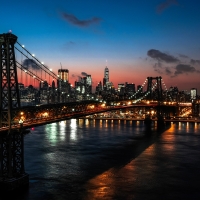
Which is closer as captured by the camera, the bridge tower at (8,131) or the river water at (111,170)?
the bridge tower at (8,131)

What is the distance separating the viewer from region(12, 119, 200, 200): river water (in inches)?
930

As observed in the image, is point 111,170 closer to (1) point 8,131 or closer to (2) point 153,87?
(1) point 8,131

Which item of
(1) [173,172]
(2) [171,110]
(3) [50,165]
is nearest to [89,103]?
(3) [50,165]

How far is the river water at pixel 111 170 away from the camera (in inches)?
930

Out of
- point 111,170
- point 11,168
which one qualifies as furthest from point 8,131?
point 111,170

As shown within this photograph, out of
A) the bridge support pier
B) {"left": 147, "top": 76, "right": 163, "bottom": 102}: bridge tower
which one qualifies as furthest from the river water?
{"left": 147, "top": 76, "right": 163, "bottom": 102}: bridge tower

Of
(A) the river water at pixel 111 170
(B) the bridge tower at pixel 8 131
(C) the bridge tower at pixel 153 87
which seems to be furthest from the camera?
(C) the bridge tower at pixel 153 87

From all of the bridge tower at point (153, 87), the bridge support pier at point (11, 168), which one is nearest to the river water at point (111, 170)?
the bridge support pier at point (11, 168)

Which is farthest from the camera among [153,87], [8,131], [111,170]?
[153,87]

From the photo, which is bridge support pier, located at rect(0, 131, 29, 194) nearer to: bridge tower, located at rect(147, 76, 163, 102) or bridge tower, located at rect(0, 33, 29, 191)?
bridge tower, located at rect(0, 33, 29, 191)

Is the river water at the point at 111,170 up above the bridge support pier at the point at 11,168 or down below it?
below

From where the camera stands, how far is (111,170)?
3020 cm

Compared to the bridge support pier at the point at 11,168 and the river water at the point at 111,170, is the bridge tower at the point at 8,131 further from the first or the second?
the river water at the point at 111,170

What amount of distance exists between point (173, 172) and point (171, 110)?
7378 cm
